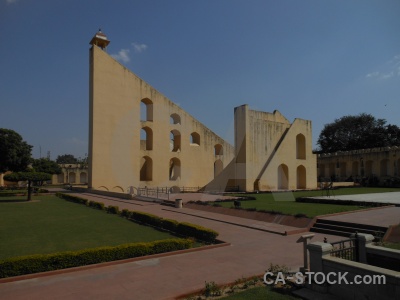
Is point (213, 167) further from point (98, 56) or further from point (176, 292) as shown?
point (176, 292)

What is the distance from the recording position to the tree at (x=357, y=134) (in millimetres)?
43156

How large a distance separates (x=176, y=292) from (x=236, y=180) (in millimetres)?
18726

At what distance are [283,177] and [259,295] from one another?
70.5 feet

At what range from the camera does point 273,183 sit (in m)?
23.6

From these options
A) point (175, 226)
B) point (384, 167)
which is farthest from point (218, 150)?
point (175, 226)

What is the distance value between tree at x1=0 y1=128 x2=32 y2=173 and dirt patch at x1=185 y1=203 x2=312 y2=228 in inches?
641

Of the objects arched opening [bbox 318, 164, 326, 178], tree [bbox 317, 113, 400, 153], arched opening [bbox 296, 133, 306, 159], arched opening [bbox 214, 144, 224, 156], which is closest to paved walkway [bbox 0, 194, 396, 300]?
arched opening [bbox 296, 133, 306, 159]

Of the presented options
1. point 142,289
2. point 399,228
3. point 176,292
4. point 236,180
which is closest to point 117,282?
point 142,289

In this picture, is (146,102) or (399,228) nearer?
(399,228)

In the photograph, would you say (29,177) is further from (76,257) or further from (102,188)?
(76,257)

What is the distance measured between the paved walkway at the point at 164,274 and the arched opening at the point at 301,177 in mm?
19679

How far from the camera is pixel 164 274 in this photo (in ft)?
18.2

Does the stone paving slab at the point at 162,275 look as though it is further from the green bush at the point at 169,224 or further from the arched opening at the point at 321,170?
the arched opening at the point at 321,170

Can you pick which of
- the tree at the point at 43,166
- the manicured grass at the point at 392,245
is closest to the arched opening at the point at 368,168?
the manicured grass at the point at 392,245
